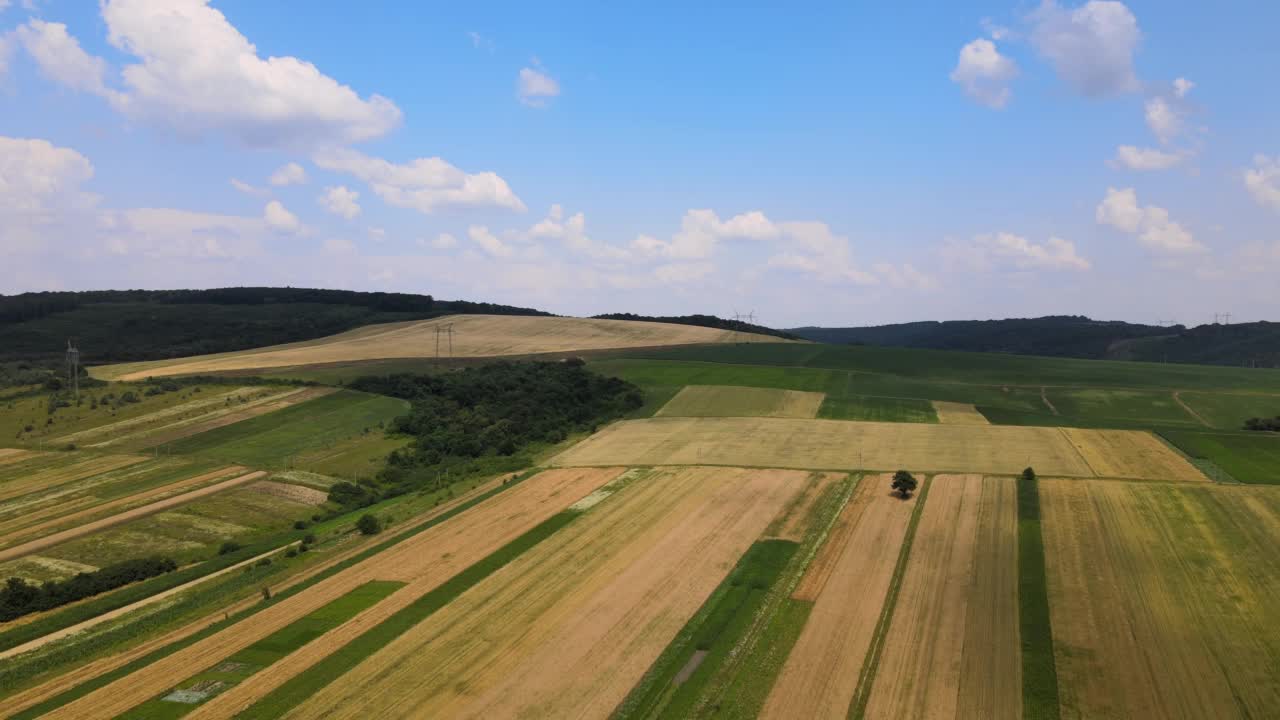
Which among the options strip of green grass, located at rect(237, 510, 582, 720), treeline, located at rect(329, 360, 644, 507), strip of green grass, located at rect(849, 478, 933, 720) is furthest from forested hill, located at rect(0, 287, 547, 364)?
strip of green grass, located at rect(849, 478, 933, 720)

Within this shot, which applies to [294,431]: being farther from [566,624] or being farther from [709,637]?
[709,637]

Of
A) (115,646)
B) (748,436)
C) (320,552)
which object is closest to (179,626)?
(115,646)

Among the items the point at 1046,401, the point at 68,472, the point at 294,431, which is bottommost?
the point at 68,472

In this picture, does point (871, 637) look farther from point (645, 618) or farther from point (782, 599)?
point (645, 618)

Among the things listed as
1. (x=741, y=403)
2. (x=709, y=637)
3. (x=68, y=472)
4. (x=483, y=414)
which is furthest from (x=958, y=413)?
(x=68, y=472)

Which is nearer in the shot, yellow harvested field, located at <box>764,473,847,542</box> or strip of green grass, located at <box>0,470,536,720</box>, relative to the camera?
strip of green grass, located at <box>0,470,536,720</box>

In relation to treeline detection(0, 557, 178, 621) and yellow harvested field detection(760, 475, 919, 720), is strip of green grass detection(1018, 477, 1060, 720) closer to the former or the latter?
yellow harvested field detection(760, 475, 919, 720)

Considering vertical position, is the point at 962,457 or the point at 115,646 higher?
the point at 962,457
